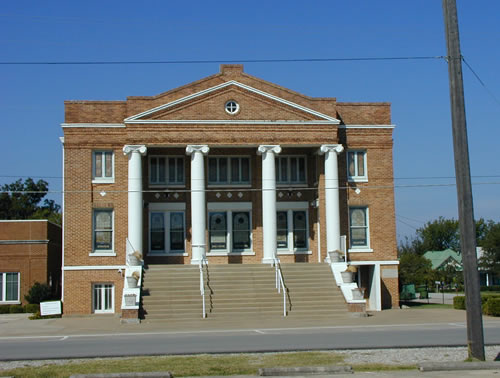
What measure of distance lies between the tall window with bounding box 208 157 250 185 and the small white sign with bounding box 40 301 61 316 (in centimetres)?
944

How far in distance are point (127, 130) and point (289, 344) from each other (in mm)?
17085

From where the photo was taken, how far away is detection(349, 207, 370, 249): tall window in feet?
114

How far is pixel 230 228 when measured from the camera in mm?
34812

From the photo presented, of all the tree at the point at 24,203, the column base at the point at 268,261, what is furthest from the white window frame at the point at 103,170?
the tree at the point at 24,203

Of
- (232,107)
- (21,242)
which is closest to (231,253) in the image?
(232,107)

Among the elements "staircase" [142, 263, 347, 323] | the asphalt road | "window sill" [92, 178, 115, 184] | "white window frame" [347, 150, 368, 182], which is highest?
"white window frame" [347, 150, 368, 182]

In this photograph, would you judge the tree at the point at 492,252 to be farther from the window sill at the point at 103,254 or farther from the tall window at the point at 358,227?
the window sill at the point at 103,254

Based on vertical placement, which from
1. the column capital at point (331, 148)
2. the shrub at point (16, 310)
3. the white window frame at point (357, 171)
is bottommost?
the shrub at point (16, 310)

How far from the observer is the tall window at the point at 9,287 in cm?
4047

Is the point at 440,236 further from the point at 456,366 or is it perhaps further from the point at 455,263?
the point at 456,366

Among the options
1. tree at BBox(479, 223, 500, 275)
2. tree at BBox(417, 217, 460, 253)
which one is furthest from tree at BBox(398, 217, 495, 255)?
tree at BBox(479, 223, 500, 275)

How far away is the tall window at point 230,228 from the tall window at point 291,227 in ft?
5.22

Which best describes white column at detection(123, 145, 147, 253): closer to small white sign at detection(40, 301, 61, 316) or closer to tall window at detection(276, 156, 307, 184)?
small white sign at detection(40, 301, 61, 316)

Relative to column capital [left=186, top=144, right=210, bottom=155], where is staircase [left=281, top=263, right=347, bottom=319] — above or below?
below
